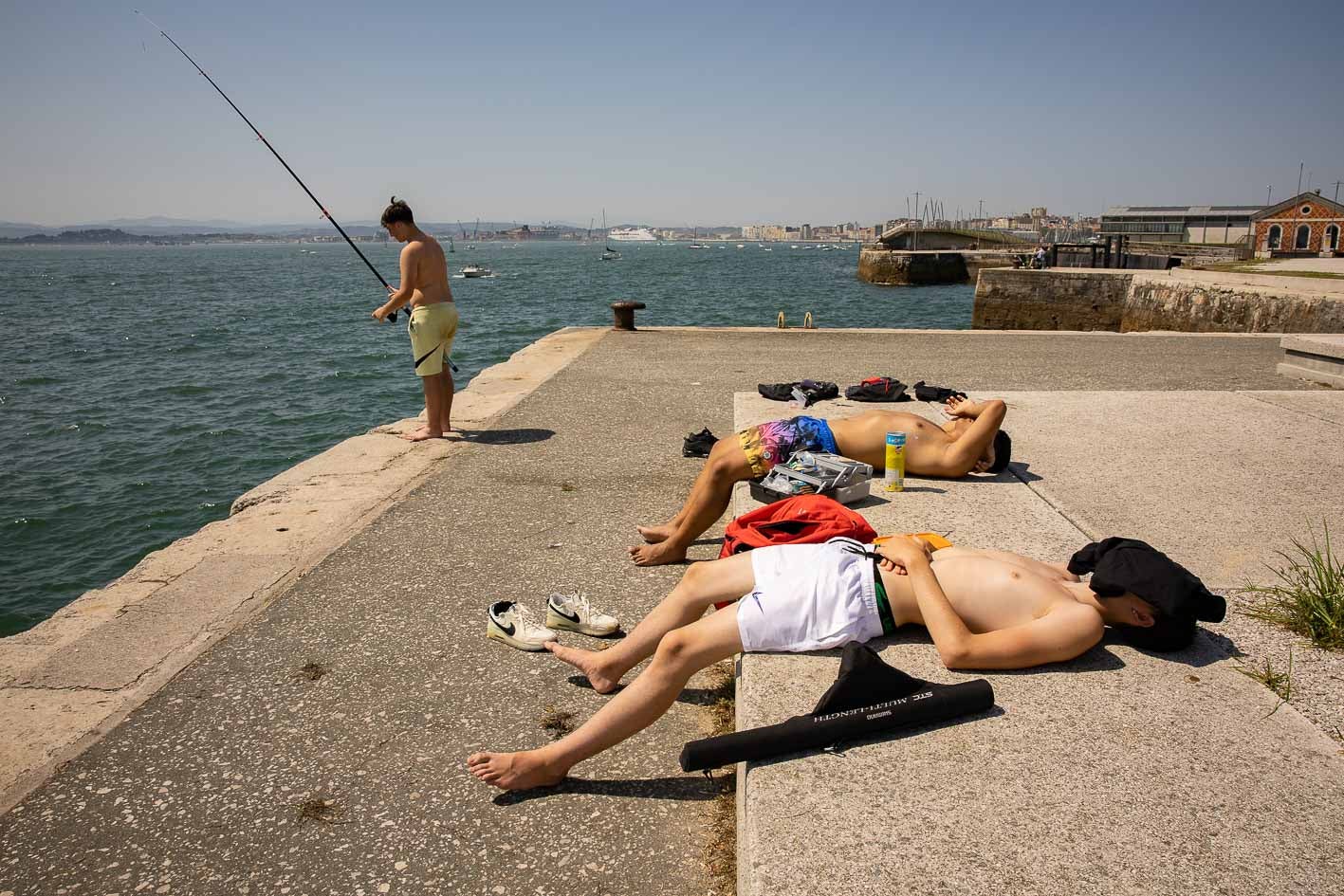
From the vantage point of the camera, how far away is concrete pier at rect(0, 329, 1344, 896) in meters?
2.28

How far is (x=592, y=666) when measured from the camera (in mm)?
3568

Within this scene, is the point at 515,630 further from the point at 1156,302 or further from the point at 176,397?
the point at 1156,302

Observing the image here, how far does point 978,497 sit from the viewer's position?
4945mm

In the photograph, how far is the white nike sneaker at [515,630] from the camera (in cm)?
407

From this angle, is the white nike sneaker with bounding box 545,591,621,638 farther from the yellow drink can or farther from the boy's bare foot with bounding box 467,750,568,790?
the yellow drink can

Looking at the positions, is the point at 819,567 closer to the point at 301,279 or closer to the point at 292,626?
the point at 292,626

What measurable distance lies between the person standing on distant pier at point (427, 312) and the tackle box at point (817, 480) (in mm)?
4183

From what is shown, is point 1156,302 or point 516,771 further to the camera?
point 1156,302

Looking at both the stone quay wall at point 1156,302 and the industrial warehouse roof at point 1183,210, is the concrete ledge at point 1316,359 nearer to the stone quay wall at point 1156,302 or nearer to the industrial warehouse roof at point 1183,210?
the stone quay wall at point 1156,302

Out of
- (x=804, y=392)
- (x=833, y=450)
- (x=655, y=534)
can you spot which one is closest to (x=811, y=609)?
(x=655, y=534)

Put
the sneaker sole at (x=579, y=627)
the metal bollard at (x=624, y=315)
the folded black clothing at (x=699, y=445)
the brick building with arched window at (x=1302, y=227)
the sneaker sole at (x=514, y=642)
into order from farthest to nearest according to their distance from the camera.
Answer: the brick building with arched window at (x=1302, y=227) < the metal bollard at (x=624, y=315) < the folded black clothing at (x=699, y=445) < the sneaker sole at (x=579, y=627) < the sneaker sole at (x=514, y=642)

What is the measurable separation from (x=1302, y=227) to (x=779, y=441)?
81.4 m

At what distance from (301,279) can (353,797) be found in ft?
290

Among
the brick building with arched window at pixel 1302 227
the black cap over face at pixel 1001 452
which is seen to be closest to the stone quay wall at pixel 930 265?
the brick building with arched window at pixel 1302 227
